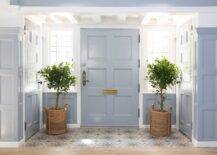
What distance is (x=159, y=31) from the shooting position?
7.54 meters

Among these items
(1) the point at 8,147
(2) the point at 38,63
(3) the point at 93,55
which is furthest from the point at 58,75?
(1) the point at 8,147

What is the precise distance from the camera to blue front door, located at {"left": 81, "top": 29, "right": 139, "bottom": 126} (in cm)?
747

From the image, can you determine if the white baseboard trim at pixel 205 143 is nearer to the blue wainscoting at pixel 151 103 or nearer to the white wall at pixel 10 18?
the blue wainscoting at pixel 151 103

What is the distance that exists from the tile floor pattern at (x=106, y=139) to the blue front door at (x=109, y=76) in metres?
0.47

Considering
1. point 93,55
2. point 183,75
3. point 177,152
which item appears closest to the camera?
point 177,152

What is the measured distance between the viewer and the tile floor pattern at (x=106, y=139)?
19.2 ft

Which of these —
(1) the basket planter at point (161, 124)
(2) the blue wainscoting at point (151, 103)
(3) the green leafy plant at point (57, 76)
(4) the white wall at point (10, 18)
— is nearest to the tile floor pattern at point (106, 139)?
(1) the basket planter at point (161, 124)

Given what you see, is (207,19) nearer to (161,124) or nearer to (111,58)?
(161,124)

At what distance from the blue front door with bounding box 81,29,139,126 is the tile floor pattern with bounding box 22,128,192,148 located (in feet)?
1.56

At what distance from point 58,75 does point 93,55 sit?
117cm

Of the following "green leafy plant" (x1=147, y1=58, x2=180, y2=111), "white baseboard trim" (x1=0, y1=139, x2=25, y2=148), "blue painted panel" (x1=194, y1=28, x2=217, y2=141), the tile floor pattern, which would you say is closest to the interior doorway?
the tile floor pattern

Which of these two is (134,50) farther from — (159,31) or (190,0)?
(190,0)

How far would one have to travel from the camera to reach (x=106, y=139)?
247 inches

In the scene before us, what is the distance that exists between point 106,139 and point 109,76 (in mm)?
1728
